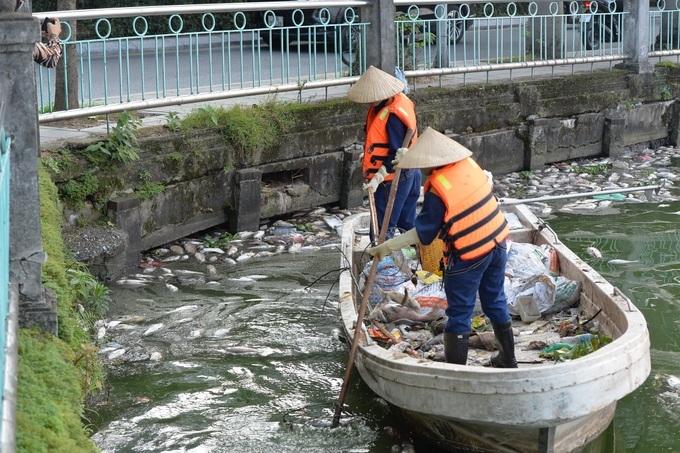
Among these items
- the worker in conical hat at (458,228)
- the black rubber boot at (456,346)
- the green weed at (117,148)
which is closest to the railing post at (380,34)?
the green weed at (117,148)

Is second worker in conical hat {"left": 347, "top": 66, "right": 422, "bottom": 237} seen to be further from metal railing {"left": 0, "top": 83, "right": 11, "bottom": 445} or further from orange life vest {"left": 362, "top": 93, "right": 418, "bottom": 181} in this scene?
metal railing {"left": 0, "top": 83, "right": 11, "bottom": 445}

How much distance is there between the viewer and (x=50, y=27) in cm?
697

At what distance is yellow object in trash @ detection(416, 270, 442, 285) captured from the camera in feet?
22.4

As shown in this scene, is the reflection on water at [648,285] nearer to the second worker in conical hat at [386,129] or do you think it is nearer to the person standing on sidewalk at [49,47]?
the second worker in conical hat at [386,129]

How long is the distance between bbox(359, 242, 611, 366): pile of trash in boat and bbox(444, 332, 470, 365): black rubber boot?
0.27 m

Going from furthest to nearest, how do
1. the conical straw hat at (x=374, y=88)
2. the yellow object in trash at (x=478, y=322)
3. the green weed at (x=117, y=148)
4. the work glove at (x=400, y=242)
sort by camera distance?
the green weed at (x=117, y=148) < the conical straw hat at (x=374, y=88) < the yellow object in trash at (x=478, y=322) < the work glove at (x=400, y=242)

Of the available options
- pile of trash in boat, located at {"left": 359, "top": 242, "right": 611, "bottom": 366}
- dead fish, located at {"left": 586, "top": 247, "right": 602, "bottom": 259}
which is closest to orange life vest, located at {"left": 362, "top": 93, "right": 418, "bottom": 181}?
pile of trash in boat, located at {"left": 359, "top": 242, "right": 611, "bottom": 366}

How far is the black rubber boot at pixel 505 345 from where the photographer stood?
534 centimetres

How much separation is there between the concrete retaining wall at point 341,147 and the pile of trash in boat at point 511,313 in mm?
2507

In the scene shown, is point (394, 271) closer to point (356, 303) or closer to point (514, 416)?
point (356, 303)

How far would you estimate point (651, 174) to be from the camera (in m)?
11.9

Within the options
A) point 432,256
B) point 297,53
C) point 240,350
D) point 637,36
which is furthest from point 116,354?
point 637,36

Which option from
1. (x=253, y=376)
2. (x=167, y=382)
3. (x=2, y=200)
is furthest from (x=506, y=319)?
(x=2, y=200)

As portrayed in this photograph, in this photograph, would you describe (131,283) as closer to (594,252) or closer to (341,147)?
(341,147)
